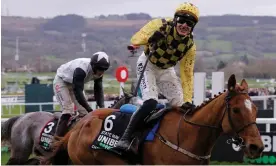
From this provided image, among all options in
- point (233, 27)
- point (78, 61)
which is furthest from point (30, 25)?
point (78, 61)

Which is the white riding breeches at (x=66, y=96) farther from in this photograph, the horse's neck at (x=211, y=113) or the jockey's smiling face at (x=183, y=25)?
the horse's neck at (x=211, y=113)

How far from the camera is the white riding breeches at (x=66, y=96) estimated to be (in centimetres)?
817

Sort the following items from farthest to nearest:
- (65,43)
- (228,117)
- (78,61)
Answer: (65,43), (78,61), (228,117)

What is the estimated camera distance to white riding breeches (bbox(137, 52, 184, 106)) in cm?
641

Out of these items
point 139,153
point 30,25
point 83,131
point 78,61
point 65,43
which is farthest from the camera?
point 30,25

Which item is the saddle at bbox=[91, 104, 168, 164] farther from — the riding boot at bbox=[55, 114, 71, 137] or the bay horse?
the bay horse

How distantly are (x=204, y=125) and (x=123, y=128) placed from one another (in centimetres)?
95

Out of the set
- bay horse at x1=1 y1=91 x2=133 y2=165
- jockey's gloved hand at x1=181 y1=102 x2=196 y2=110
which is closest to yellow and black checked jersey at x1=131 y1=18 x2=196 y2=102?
jockey's gloved hand at x1=181 y1=102 x2=196 y2=110

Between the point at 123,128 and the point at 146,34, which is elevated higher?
the point at 146,34

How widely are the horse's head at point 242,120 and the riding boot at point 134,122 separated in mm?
852

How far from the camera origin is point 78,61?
7.87m

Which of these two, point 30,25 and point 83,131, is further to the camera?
point 30,25

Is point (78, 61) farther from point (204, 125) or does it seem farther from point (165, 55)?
point (204, 125)

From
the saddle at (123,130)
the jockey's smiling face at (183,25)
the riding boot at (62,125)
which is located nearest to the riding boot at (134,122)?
the saddle at (123,130)
